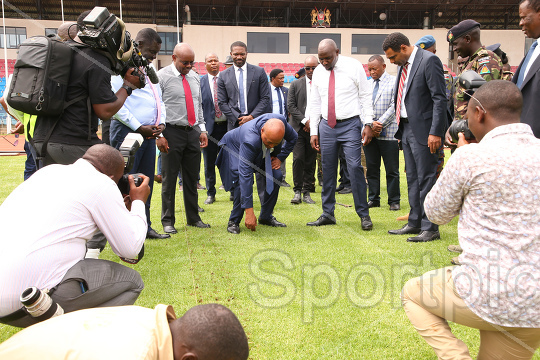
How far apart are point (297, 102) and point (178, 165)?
3246 mm

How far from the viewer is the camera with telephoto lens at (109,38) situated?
321cm

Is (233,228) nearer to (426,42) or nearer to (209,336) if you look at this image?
(426,42)

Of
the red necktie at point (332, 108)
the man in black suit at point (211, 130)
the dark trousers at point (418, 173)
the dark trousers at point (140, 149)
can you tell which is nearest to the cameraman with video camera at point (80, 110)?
the dark trousers at point (140, 149)

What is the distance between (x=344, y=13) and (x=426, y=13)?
18.0 ft

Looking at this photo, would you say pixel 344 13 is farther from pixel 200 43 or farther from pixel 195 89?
pixel 195 89

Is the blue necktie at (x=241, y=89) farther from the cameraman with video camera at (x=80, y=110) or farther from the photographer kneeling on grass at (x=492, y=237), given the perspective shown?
the photographer kneeling on grass at (x=492, y=237)

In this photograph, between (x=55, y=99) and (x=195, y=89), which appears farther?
(x=195, y=89)

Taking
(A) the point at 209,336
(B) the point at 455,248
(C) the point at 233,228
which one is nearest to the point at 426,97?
(B) the point at 455,248

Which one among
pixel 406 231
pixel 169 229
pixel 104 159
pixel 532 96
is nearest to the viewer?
pixel 104 159

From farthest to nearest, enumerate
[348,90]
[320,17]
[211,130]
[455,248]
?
[320,17] < [211,130] < [348,90] < [455,248]

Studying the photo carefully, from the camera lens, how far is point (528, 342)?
6.62 feet

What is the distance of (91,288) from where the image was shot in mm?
2295

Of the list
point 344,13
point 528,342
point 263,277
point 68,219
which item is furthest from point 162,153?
point 344,13

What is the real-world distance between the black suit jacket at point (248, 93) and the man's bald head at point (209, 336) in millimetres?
5427
